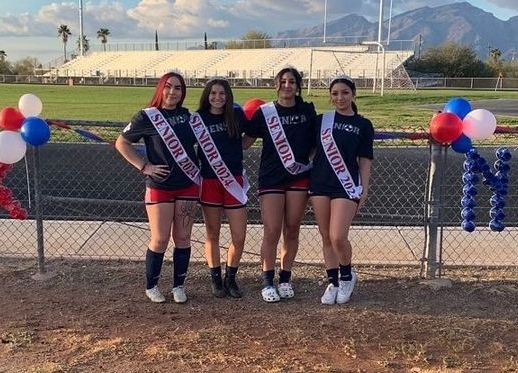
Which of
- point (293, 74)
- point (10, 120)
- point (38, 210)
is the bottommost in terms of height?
point (38, 210)

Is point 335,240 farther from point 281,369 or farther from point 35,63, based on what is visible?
point 35,63

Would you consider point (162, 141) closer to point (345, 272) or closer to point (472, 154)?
point (345, 272)

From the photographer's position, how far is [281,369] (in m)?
3.74

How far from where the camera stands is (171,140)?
455cm

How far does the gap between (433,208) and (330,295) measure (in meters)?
1.24

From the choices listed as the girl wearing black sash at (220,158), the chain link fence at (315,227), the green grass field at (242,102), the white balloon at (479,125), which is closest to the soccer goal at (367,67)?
the green grass field at (242,102)

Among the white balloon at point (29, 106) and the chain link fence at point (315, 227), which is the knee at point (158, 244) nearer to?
the chain link fence at point (315, 227)

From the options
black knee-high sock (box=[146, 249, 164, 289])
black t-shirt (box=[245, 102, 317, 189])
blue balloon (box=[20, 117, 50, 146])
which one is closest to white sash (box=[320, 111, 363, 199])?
black t-shirt (box=[245, 102, 317, 189])

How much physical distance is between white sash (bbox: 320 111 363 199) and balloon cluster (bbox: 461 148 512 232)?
101cm

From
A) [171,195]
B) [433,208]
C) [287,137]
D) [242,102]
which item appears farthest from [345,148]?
[242,102]

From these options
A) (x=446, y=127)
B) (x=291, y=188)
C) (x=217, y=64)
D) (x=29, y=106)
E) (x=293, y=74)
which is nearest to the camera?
(x=293, y=74)

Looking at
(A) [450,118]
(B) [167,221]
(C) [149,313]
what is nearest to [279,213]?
(B) [167,221]

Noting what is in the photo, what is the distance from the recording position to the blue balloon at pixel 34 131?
486cm

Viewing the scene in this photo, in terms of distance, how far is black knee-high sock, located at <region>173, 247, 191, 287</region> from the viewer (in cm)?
486
